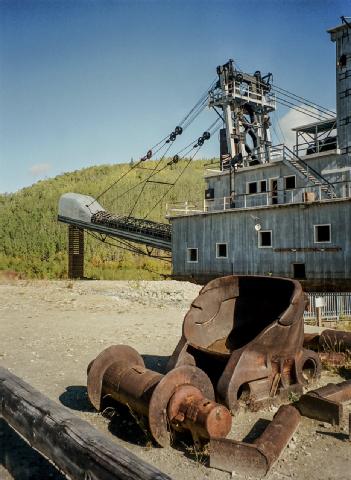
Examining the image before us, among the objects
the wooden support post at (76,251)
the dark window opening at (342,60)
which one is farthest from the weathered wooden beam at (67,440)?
the wooden support post at (76,251)

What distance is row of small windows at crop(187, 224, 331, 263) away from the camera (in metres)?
19.5

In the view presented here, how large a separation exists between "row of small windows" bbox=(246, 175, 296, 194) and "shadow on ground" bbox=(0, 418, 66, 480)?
20.4 meters

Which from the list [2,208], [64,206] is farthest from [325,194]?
[2,208]

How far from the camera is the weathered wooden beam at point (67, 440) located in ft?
9.23

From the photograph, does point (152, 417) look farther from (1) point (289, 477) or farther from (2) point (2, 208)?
(2) point (2, 208)

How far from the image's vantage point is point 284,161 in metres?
22.8

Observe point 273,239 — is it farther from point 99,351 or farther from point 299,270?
point 99,351

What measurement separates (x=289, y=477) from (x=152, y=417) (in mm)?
1468

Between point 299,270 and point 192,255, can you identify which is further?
point 192,255

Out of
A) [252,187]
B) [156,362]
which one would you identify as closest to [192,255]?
[252,187]

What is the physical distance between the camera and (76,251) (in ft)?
102

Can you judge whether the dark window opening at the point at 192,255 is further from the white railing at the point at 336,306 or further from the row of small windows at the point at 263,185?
the white railing at the point at 336,306

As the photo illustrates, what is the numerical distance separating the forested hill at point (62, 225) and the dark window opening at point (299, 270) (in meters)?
14.4

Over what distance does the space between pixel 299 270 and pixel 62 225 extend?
121 feet
